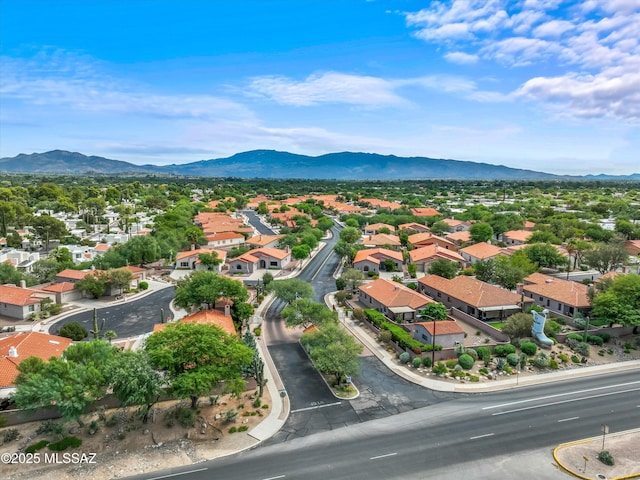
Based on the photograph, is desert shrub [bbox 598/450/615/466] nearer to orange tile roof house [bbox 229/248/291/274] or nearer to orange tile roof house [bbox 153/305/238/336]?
orange tile roof house [bbox 153/305/238/336]

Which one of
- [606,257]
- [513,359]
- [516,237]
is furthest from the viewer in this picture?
[516,237]

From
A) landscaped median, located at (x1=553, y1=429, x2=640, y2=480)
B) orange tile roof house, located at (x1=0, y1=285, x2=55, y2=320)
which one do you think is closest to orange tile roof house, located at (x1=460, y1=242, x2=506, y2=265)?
landscaped median, located at (x1=553, y1=429, x2=640, y2=480)

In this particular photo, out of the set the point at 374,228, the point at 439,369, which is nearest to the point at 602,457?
the point at 439,369

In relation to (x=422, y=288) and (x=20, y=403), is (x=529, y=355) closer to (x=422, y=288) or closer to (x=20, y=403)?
(x=422, y=288)

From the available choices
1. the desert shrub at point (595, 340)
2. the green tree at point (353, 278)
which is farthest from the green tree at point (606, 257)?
the green tree at point (353, 278)

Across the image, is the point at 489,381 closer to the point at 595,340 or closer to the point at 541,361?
the point at 541,361

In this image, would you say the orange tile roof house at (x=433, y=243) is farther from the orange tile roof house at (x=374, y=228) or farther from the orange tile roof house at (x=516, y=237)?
the orange tile roof house at (x=374, y=228)

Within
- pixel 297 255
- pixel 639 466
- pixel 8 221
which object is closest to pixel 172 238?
pixel 297 255
